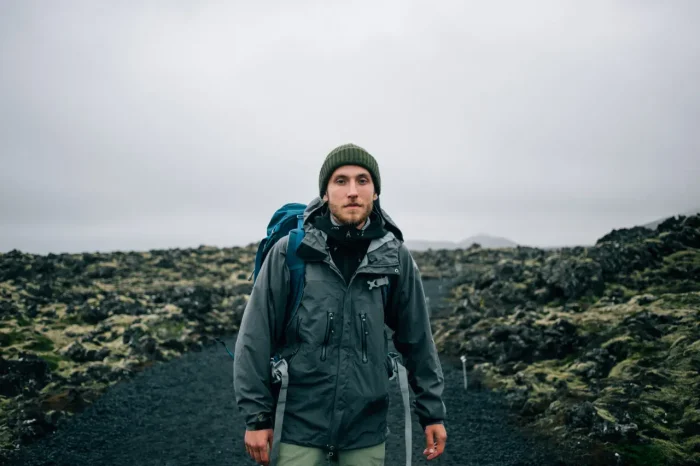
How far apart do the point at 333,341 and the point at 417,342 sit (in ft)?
3.03

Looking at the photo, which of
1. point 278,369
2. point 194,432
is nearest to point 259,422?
point 278,369

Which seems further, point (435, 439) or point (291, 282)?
point (435, 439)

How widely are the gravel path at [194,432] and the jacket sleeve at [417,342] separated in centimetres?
508

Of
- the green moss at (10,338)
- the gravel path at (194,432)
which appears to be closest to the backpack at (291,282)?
the gravel path at (194,432)

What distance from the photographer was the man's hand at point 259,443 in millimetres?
3631

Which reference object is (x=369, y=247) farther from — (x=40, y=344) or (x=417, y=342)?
(x=40, y=344)

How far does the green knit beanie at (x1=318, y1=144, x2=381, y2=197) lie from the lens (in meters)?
4.14

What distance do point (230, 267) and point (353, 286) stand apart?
39.8 metres

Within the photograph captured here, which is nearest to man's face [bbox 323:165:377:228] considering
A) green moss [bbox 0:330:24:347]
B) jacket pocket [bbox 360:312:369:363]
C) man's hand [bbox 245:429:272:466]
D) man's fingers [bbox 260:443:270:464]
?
jacket pocket [bbox 360:312:369:363]

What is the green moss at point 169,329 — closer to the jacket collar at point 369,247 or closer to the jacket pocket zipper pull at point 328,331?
the jacket collar at point 369,247

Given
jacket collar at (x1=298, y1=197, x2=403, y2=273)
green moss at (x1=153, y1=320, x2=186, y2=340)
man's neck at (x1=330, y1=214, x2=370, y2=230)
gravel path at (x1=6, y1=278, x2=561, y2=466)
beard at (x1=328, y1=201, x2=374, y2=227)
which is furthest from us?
green moss at (x1=153, y1=320, x2=186, y2=340)

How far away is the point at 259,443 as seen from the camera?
11.9 ft

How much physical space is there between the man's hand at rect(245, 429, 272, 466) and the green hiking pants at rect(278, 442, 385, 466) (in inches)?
6.5

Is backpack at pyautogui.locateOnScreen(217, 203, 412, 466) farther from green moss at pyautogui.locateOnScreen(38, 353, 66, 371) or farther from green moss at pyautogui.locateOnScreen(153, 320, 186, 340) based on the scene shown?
green moss at pyautogui.locateOnScreen(153, 320, 186, 340)
